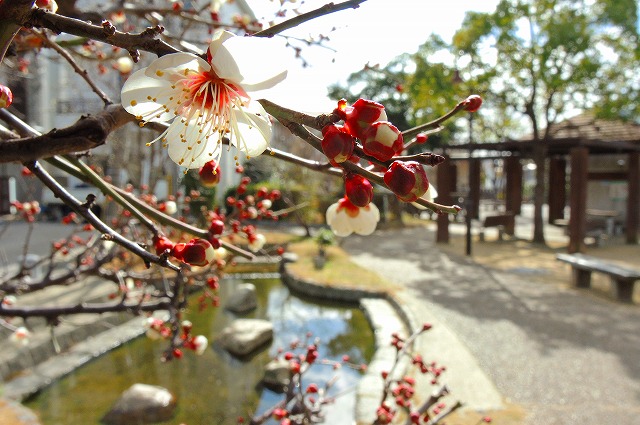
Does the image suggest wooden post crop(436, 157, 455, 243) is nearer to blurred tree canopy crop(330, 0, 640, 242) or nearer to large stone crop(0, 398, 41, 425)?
blurred tree canopy crop(330, 0, 640, 242)

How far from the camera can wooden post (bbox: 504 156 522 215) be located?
11883 mm

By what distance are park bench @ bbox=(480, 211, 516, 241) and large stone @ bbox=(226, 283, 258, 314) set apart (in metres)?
6.04

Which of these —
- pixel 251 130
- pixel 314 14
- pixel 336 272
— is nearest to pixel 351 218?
pixel 251 130

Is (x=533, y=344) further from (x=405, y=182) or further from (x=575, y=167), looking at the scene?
(x=575, y=167)

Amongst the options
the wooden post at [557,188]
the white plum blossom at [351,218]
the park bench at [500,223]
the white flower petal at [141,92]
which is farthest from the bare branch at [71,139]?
the wooden post at [557,188]

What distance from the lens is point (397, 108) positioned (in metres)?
18.2

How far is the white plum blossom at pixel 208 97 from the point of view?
1.77 feet

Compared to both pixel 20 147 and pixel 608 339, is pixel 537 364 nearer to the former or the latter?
pixel 608 339

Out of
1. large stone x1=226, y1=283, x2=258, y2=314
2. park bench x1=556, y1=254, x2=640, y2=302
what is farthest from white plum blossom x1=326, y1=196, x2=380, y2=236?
park bench x1=556, y1=254, x2=640, y2=302

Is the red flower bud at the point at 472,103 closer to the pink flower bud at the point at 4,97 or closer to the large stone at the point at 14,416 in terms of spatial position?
the pink flower bud at the point at 4,97

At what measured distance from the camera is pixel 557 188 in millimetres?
13297

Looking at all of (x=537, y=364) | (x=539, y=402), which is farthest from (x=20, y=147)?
(x=537, y=364)

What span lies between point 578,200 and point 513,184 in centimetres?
362

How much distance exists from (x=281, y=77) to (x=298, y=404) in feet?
6.42
